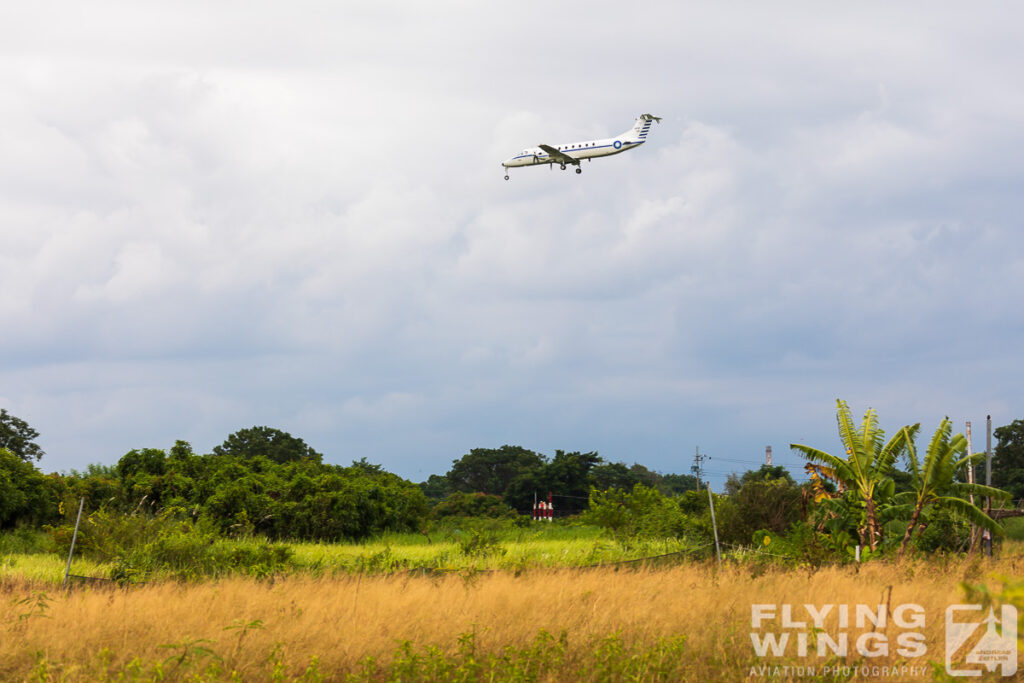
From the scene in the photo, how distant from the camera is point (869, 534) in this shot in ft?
69.9

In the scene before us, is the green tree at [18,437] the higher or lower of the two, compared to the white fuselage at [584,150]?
lower

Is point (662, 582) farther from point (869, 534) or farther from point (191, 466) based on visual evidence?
point (191, 466)

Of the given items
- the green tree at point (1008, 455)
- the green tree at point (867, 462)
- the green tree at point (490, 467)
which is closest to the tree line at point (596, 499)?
the green tree at point (867, 462)

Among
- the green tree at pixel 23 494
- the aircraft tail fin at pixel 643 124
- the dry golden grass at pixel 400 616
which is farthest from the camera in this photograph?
the aircraft tail fin at pixel 643 124

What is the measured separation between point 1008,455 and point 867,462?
180ft

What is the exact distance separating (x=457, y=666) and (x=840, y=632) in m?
5.45

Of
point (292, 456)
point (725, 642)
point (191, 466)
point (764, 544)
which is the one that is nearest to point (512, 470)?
point (292, 456)

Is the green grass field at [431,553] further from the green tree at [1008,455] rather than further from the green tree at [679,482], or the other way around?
the green tree at [679,482]

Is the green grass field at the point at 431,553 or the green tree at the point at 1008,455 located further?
the green tree at the point at 1008,455

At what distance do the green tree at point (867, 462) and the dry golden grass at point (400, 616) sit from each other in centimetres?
536

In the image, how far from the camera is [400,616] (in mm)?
12836

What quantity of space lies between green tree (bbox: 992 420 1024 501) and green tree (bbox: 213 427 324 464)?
165ft

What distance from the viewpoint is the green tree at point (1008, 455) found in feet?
214

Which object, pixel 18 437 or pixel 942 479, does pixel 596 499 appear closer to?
pixel 942 479
